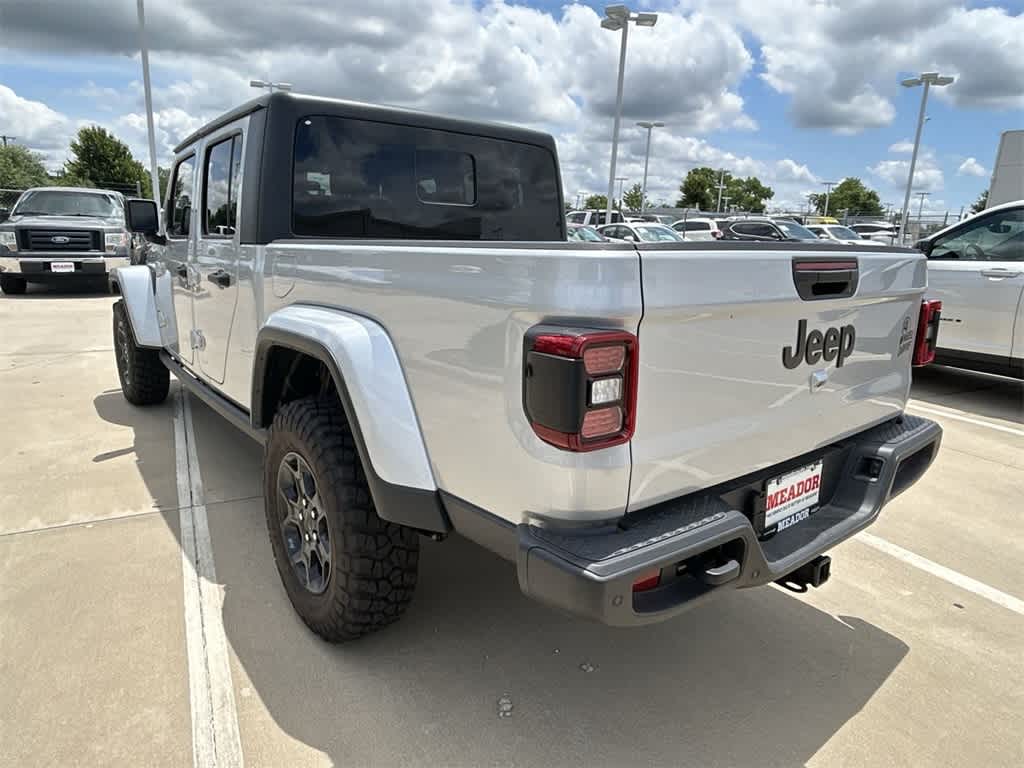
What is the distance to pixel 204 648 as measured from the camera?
2531 millimetres

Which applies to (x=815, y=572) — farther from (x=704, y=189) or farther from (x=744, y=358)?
(x=704, y=189)

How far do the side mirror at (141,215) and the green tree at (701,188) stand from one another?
86.2 meters

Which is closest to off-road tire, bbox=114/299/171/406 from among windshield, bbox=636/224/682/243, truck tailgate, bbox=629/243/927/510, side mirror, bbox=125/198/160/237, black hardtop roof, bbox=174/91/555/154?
side mirror, bbox=125/198/160/237

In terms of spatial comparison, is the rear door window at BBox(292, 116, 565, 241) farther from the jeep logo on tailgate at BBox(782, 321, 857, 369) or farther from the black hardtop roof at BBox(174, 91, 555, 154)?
the jeep logo on tailgate at BBox(782, 321, 857, 369)

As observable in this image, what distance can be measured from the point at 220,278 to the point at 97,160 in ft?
197

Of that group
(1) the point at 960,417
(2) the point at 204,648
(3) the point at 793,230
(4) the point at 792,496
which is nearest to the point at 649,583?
(4) the point at 792,496

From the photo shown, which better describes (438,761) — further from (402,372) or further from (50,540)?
(50,540)

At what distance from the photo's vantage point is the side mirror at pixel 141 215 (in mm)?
4270

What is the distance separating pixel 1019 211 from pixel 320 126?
598 cm

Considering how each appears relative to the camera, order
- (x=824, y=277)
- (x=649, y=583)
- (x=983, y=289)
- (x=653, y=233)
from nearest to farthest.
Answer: (x=649, y=583) → (x=824, y=277) → (x=983, y=289) → (x=653, y=233)

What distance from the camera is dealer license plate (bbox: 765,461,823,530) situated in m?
2.11

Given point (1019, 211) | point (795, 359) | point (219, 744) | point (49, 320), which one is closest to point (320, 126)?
point (795, 359)

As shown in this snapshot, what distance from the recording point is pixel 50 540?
11.0 ft

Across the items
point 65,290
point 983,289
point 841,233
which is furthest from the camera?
point 841,233
